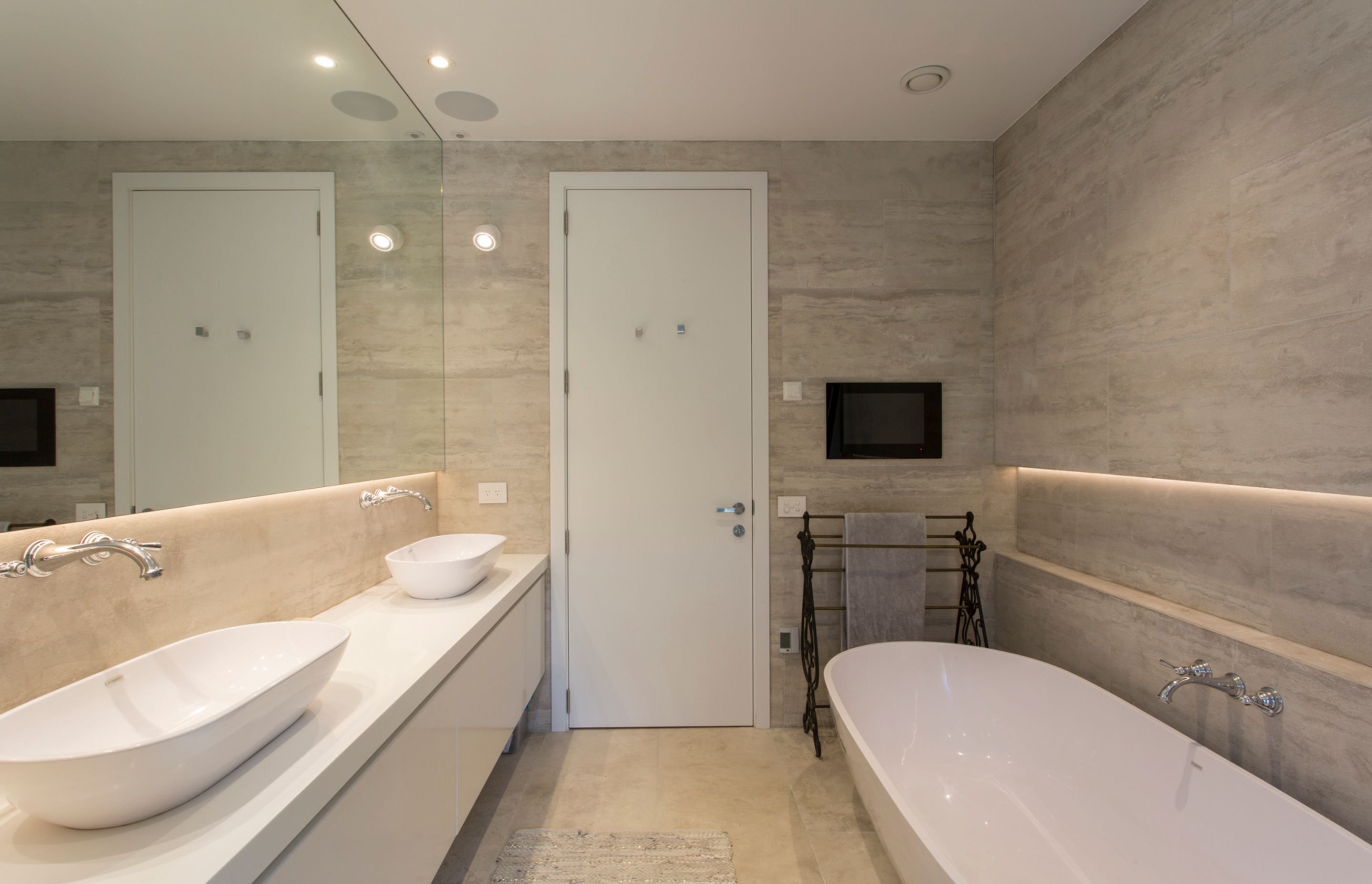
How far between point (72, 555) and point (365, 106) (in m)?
1.65

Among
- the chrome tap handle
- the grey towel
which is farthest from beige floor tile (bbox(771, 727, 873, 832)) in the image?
the chrome tap handle

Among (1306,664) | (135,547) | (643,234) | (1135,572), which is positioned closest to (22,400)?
(135,547)

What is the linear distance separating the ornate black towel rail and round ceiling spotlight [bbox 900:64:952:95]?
1742 millimetres

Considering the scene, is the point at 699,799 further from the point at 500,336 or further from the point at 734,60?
the point at 734,60

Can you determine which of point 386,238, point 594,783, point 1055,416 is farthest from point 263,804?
point 1055,416

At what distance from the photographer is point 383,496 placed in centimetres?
191

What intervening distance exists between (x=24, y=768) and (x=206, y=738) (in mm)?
173

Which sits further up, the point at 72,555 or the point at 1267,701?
the point at 72,555

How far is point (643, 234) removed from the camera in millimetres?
2381

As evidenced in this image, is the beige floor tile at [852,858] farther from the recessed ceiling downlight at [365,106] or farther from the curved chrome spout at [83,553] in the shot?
the recessed ceiling downlight at [365,106]

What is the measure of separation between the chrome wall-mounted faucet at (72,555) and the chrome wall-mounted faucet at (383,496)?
0.87 meters

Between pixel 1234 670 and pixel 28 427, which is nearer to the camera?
pixel 28 427

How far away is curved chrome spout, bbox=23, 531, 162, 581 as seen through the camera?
905 mm

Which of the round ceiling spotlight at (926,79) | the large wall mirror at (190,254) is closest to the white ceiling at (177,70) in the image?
the large wall mirror at (190,254)
